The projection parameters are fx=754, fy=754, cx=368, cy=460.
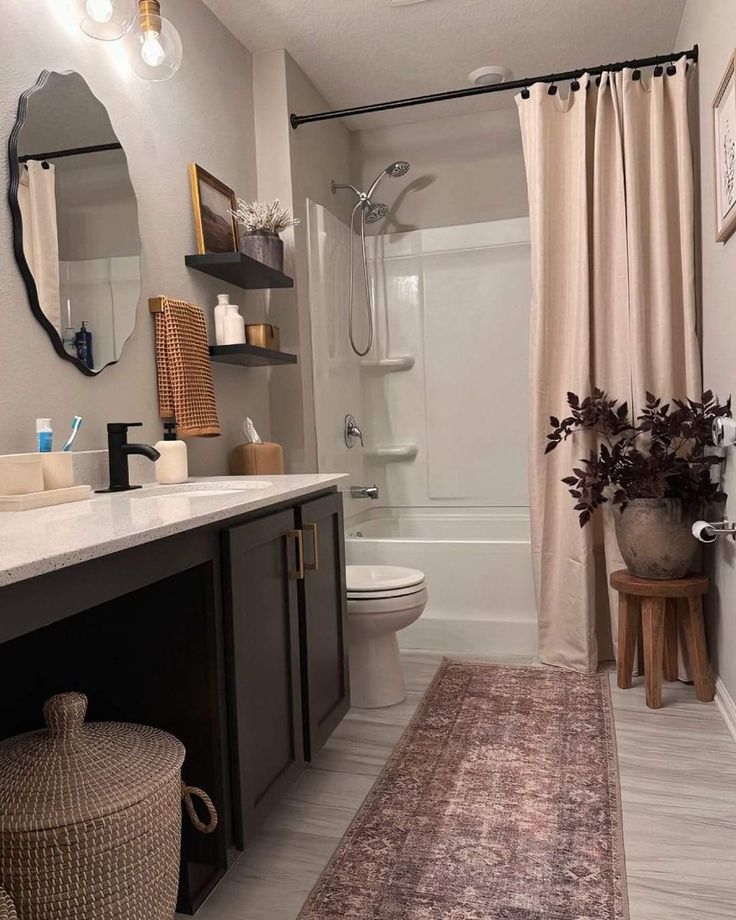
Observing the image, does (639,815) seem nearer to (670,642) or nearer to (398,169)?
(670,642)

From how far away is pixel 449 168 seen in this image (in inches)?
157

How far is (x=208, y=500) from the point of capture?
1.70 metres

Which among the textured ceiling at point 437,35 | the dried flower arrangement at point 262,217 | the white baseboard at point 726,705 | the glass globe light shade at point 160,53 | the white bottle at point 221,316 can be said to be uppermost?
the textured ceiling at point 437,35

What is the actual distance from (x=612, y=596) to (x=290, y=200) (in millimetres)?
2102

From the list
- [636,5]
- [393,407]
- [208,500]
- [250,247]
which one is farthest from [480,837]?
[636,5]

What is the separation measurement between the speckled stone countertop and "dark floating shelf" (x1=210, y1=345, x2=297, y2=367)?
65 centimetres

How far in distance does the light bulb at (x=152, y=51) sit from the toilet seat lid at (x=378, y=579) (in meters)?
1.68

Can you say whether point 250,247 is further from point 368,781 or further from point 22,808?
point 22,808

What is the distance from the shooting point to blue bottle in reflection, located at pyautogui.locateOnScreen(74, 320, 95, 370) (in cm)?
200

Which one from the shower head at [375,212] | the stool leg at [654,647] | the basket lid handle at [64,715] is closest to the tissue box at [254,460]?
the stool leg at [654,647]

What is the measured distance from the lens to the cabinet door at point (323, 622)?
194 cm

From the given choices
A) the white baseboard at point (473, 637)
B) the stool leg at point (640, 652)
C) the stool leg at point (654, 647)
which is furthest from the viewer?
the white baseboard at point (473, 637)

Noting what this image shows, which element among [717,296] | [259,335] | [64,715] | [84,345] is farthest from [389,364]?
[64,715]

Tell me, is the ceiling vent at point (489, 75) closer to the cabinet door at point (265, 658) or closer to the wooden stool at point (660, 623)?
the wooden stool at point (660, 623)
